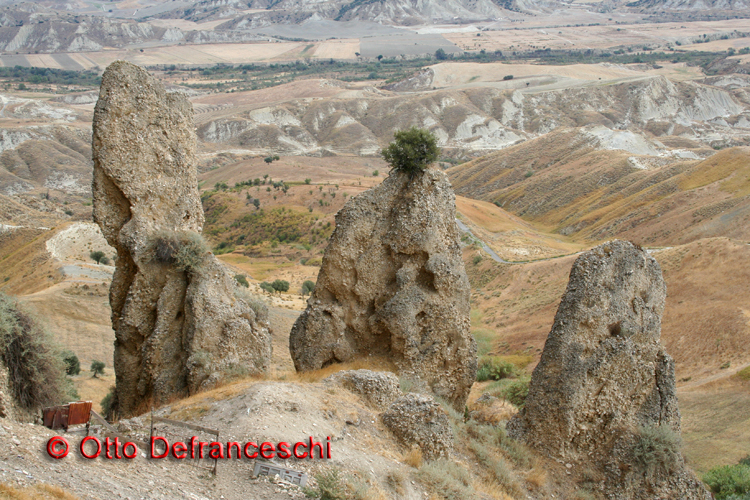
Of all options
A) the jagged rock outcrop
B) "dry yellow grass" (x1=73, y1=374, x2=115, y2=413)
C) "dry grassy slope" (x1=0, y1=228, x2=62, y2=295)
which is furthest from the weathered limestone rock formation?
"dry grassy slope" (x1=0, y1=228, x2=62, y2=295)

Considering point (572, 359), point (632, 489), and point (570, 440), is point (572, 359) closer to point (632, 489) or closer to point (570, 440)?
point (570, 440)

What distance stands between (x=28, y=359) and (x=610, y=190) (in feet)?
286

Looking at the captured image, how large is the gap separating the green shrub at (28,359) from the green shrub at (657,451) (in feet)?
53.3

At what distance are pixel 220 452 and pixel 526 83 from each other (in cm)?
18688

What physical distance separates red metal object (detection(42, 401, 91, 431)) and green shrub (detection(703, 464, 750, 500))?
63.9 feet

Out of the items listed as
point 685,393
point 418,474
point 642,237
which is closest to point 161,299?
point 418,474

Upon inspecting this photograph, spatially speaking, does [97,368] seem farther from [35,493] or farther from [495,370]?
[35,493]

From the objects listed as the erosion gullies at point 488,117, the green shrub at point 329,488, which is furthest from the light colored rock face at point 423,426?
the erosion gullies at point 488,117

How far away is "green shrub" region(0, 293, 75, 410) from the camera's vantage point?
1567cm

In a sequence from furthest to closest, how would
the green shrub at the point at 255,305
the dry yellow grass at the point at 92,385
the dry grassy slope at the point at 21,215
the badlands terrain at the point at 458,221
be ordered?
the dry grassy slope at the point at 21,215
the dry yellow grass at the point at 92,385
the green shrub at the point at 255,305
the badlands terrain at the point at 458,221

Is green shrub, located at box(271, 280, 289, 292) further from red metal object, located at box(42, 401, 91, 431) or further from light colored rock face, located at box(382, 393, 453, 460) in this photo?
red metal object, located at box(42, 401, 91, 431)

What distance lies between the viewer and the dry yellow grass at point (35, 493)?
319 inches

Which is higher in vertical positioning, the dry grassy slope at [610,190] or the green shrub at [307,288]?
the dry grassy slope at [610,190]

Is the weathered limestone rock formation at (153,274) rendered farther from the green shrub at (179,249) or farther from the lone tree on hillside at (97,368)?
the lone tree on hillside at (97,368)
